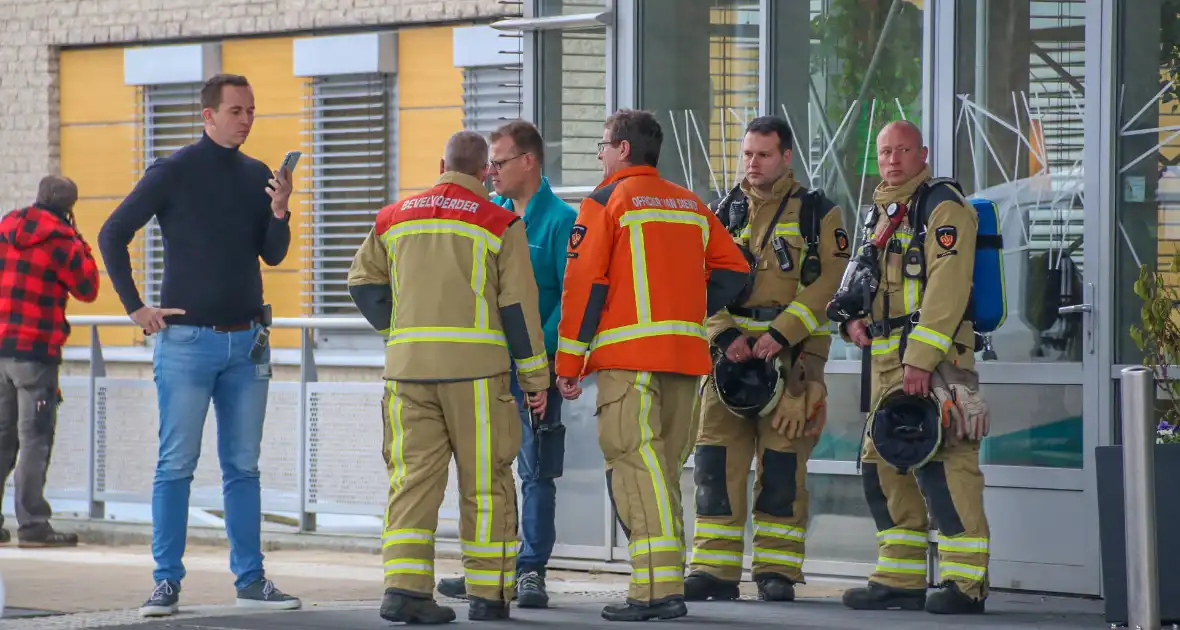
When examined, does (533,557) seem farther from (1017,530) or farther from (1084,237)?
(1084,237)

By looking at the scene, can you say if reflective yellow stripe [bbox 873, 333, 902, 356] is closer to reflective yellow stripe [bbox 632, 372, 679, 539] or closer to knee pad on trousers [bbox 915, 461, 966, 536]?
knee pad on trousers [bbox 915, 461, 966, 536]

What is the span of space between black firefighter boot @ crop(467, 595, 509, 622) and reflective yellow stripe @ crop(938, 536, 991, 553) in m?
1.77

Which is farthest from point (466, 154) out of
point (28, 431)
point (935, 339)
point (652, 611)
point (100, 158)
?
Result: point (100, 158)

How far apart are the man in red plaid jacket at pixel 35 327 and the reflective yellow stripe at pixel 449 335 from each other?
4459 millimetres

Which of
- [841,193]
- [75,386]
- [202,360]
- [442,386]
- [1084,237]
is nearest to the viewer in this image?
[442,386]

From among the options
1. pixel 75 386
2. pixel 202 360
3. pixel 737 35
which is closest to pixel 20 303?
pixel 75 386

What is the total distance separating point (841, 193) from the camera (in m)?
9.12

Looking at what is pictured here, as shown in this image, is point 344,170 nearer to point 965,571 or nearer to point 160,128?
point 160,128

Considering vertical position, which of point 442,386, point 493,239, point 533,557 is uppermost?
point 493,239

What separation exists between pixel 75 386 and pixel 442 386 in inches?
219

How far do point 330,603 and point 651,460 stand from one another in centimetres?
172

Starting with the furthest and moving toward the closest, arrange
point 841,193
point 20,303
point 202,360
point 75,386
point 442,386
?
point 75,386 → point 20,303 → point 841,193 → point 202,360 → point 442,386

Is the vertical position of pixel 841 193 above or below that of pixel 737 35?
below

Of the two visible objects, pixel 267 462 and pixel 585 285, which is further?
pixel 267 462
